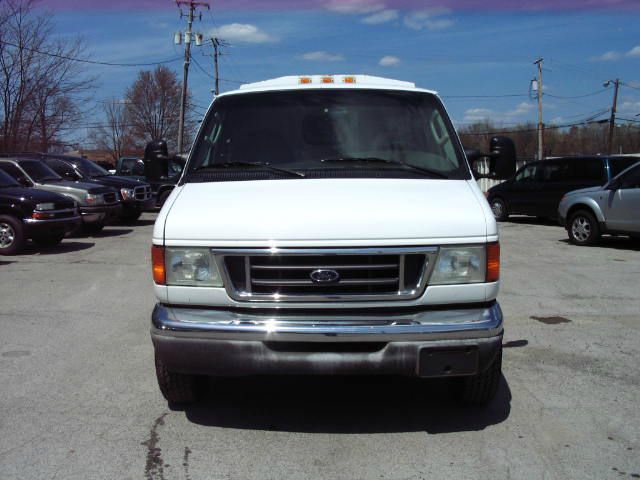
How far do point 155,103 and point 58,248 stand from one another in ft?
210

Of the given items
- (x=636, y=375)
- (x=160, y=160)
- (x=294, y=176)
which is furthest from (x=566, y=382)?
(x=160, y=160)

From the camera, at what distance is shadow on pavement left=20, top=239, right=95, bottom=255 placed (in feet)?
41.8

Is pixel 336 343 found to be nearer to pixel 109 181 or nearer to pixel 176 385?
pixel 176 385

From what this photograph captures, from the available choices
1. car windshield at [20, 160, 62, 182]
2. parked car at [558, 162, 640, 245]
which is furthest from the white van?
car windshield at [20, 160, 62, 182]

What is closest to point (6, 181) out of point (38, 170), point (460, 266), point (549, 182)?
point (38, 170)

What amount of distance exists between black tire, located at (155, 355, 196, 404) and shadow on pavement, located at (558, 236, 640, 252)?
10.7m

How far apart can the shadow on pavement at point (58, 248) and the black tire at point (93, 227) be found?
1.34m

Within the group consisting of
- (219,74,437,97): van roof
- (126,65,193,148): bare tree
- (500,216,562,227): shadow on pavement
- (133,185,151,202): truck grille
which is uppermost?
(126,65,193,148): bare tree

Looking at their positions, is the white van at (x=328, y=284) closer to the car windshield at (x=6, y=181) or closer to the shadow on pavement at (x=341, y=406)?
the shadow on pavement at (x=341, y=406)

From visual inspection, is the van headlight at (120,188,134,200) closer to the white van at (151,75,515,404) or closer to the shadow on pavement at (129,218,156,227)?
the shadow on pavement at (129,218,156,227)

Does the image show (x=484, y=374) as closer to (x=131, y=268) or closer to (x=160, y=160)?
(x=160, y=160)

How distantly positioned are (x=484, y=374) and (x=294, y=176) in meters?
1.77

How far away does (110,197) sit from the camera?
15820 mm

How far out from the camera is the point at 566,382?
16.2ft
